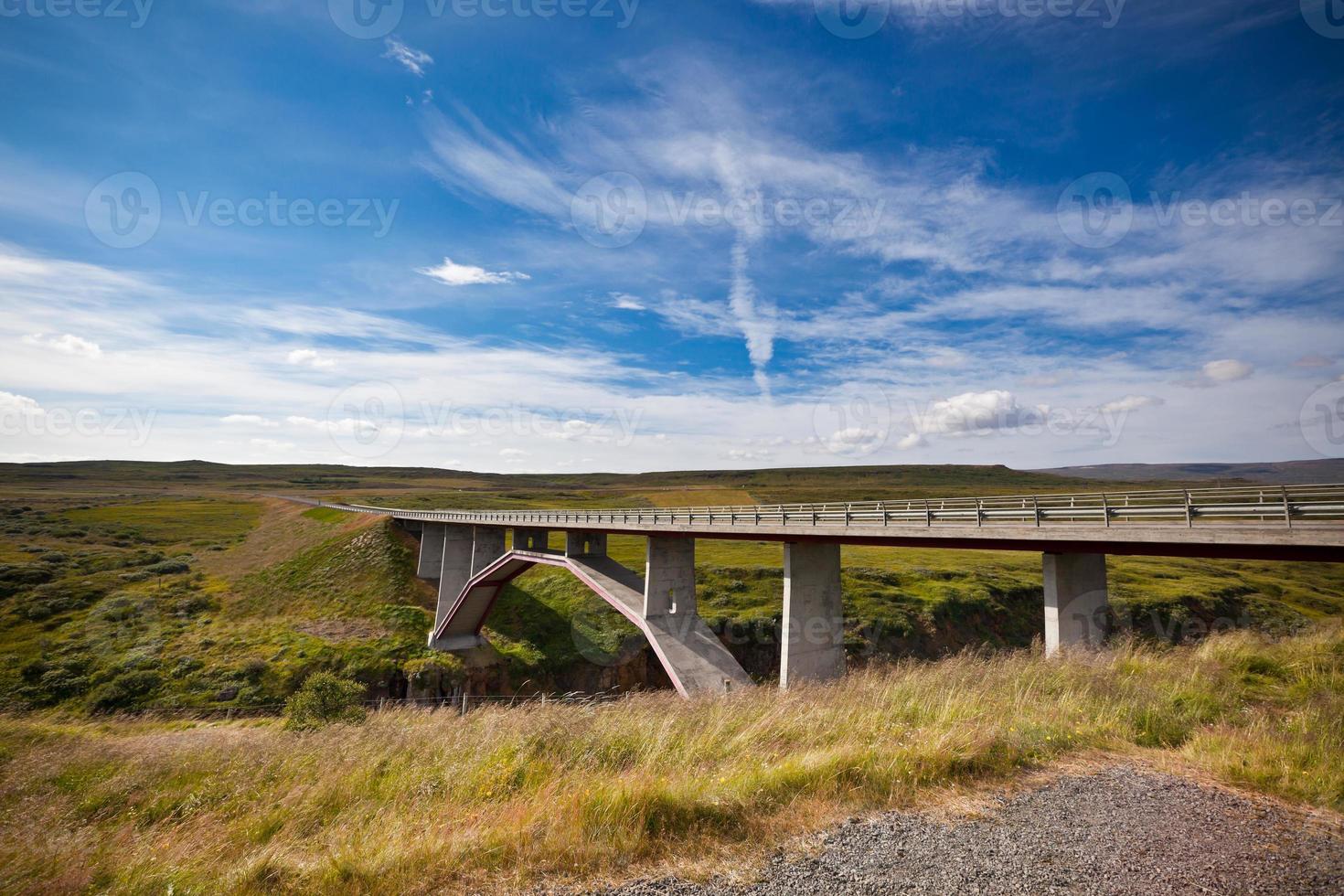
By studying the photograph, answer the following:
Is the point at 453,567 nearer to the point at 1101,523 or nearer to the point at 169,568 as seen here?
the point at 169,568

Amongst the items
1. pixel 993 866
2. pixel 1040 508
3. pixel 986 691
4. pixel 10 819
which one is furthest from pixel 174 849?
pixel 1040 508

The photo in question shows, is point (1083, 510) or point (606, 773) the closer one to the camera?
point (606, 773)

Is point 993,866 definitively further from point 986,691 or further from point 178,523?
point 178,523

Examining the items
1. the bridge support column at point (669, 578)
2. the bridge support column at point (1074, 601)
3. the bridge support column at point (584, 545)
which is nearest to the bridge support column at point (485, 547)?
the bridge support column at point (584, 545)

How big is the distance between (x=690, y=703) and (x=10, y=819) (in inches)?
342

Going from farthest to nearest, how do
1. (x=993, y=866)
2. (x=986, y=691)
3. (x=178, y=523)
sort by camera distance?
(x=178, y=523) → (x=986, y=691) → (x=993, y=866)

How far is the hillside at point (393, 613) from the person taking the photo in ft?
102

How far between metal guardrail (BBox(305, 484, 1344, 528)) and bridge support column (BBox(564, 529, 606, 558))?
Result: 1055cm

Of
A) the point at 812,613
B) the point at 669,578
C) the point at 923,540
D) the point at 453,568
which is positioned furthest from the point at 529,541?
the point at 923,540

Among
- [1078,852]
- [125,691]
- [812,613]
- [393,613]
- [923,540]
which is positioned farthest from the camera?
[393,613]

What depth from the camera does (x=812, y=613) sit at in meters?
17.1

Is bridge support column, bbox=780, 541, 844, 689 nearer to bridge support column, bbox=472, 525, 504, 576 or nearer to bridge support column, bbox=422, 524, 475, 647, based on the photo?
bridge support column, bbox=472, 525, 504, 576

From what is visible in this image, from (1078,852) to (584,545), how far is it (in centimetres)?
3034

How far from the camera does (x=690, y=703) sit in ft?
31.8
